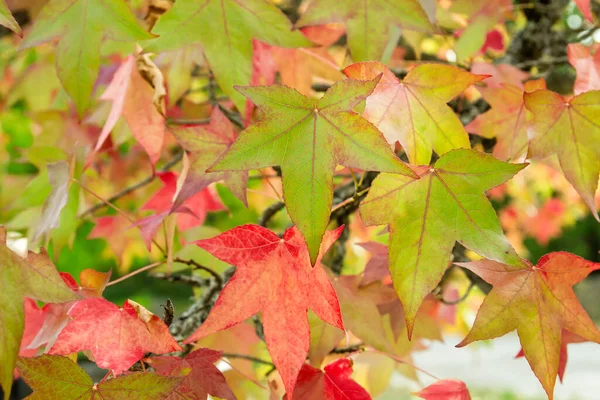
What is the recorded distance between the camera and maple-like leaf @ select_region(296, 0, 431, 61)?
73cm

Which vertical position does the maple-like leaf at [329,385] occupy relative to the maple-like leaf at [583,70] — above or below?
below

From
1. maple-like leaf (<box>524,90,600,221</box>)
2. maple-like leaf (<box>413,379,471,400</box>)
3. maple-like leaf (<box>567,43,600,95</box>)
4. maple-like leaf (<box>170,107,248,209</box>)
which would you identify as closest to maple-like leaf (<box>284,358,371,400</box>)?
maple-like leaf (<box>413,379,471,400</box>)

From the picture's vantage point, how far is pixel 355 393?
2.21 ft

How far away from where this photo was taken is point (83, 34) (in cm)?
71

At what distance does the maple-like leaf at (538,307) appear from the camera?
0.62 m

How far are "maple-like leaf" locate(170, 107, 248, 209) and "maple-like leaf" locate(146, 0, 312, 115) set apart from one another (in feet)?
0.14

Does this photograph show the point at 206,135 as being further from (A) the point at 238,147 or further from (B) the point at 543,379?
(B) the point at 543,379

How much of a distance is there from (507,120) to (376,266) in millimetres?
267

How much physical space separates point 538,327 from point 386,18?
40cm

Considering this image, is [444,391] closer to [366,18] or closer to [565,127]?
[565,127]

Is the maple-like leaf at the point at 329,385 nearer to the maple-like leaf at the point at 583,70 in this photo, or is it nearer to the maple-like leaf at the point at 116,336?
the maple-like leaf at the point at 116,336

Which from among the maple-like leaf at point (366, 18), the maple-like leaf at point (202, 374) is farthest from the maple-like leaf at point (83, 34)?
the maple-like leaf at point (202, 374)

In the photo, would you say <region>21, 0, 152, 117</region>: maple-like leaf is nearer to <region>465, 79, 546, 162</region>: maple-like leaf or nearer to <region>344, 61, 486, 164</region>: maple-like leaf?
<region>344, 61, 486, 164</region>: maple-like leaf

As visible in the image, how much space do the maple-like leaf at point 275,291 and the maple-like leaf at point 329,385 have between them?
0.34 ft
